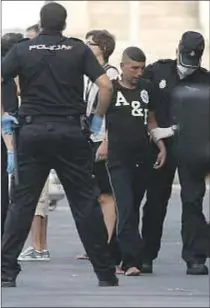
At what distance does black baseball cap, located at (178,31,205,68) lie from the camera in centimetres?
917

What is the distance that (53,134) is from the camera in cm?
812

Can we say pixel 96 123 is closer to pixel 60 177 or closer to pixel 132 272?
pixel 60 177

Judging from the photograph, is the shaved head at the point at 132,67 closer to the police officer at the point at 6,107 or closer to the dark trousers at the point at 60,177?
the police officer at the point at 6,107

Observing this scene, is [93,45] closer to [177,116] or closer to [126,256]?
[126,256]

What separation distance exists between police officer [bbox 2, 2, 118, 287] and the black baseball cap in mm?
1200

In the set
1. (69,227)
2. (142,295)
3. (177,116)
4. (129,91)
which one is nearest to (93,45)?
(129,91)

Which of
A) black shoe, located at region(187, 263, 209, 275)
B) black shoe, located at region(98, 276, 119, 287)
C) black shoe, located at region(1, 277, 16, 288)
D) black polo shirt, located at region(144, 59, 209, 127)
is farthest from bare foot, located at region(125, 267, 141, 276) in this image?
black shoe, located at region(1, 277, 16, 288)

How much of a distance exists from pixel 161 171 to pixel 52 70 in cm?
166

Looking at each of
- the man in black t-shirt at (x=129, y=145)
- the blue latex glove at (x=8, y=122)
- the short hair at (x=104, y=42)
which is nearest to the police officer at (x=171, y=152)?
the man in black t-shirt at (x=129, y=145)

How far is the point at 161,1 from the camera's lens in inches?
915

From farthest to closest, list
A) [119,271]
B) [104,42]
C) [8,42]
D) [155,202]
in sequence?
[104,42] < [8,42] < [155,202] < [119,271]

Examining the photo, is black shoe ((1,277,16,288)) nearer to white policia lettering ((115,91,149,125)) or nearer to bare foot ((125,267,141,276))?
bare foot ((125,267,141,276))

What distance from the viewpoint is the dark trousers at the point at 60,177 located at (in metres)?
8.14

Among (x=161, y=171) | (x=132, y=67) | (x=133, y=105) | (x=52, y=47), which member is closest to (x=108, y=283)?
(x=161, y=171)
